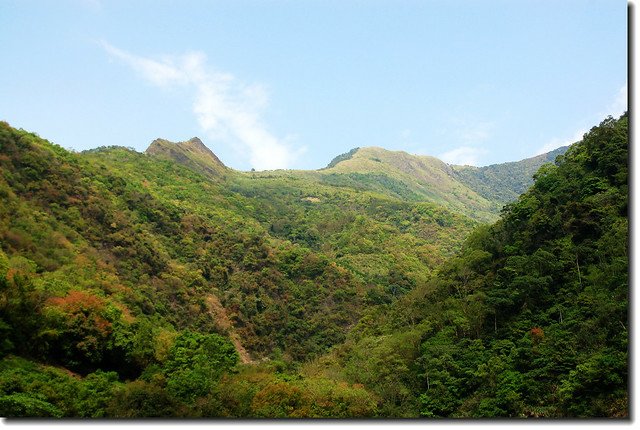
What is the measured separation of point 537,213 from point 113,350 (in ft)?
63.4

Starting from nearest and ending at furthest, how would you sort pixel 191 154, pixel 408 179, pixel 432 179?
pixel 191 154 < pixel 408 179 < pixel 432 179

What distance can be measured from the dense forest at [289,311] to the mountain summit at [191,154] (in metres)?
42.6

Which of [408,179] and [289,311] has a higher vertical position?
[408,179]

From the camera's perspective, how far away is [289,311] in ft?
137

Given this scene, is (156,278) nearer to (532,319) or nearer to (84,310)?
(84,310)

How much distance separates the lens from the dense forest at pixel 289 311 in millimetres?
17047

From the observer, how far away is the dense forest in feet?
55.9

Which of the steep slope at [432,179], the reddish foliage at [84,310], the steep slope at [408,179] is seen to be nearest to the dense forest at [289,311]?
the reddish foliage at [84,310]

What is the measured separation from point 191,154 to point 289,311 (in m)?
64.5

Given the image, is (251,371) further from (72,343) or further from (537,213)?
(537,213)

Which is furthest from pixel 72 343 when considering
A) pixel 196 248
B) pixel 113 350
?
pixel 196 248

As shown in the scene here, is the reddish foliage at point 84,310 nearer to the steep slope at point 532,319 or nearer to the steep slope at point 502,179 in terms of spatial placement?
the steep slope at point 532,319

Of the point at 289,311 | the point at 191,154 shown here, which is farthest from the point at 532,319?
the point at 191,154

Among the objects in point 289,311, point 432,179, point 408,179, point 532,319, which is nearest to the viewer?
point 532,319
